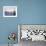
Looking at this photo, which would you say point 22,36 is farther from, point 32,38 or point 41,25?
point 41,25

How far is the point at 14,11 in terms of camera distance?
484cm

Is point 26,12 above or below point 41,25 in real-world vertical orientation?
above

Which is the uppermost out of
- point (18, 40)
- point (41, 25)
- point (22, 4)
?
point (22, 4)

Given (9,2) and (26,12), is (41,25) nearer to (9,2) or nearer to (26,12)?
(26,12)

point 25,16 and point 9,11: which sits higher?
point 9,11

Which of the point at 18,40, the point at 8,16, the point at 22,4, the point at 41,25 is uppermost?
the point at 22,4

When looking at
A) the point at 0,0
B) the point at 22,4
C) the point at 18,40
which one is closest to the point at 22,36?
the point at 18,40

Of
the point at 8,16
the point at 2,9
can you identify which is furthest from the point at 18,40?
the point at 2,9

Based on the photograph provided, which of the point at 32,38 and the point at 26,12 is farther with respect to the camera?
the point at 26,12

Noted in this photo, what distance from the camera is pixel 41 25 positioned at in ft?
15.7

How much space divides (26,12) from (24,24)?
453mm

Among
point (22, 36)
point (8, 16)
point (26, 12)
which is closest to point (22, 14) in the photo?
point (26, 12)

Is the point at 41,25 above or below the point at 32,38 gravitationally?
A: above

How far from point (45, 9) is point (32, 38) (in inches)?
47.2
